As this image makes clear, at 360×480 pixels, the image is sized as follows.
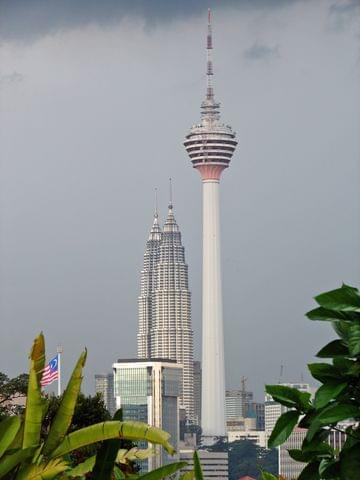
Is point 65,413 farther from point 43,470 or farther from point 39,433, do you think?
point 43,470

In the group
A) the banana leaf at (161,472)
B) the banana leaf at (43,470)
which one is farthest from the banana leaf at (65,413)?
the banana leaf at (161,472)

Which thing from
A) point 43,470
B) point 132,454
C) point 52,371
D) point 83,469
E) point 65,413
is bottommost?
point 43,470

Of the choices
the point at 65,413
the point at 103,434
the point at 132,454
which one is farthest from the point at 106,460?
the point at 132,454

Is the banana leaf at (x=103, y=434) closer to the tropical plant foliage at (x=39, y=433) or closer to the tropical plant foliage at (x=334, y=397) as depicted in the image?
the tropical plant foliage at (x=39, y=433)

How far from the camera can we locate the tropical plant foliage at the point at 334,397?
785 centimetres

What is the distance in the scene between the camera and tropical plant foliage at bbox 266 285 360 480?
309 inches

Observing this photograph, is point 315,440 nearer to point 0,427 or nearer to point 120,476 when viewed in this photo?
point 0,427

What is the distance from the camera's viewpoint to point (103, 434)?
29.2 feet

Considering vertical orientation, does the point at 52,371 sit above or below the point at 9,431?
above

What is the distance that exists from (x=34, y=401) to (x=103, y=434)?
1.42 ft

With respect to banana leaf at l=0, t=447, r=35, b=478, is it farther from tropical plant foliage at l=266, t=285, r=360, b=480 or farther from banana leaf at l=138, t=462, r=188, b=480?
tropical plant foliage at l=266, t=285, r=360, b=480

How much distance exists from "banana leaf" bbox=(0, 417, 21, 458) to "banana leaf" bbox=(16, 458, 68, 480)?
19 cm

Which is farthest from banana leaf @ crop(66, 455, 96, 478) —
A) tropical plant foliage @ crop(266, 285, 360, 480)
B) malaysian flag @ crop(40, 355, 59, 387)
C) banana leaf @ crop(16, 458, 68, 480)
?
malaysian flag @ crop(40, 355, 59, 387)

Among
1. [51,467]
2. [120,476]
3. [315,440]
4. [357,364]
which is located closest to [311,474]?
[315,440]
